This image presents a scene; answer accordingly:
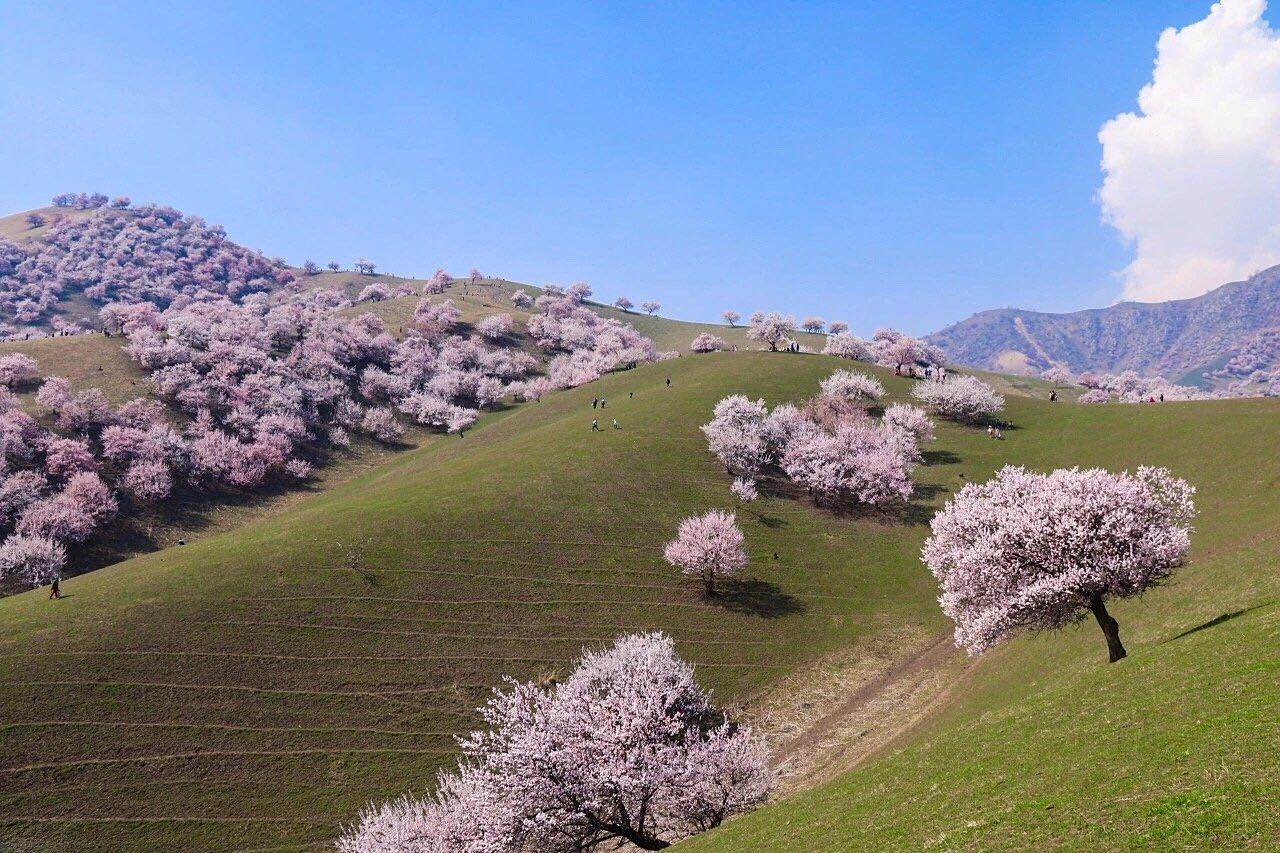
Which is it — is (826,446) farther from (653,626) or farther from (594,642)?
(594,642)

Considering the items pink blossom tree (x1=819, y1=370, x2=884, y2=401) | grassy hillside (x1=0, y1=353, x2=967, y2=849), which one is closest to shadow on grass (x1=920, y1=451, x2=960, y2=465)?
grassy hillside (x1=0, y1=353, x2=967, y2=849)

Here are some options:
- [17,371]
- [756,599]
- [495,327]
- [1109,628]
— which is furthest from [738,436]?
[495,327]

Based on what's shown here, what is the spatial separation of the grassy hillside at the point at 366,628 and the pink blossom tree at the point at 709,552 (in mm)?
2056

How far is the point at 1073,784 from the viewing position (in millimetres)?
13602

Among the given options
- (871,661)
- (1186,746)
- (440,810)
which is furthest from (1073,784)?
(871,661)

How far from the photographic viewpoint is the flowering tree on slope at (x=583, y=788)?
1031 inches

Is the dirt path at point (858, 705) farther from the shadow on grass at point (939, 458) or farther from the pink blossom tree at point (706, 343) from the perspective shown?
the pink blossom tree at point (706, 343)

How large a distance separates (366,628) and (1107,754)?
140 feet

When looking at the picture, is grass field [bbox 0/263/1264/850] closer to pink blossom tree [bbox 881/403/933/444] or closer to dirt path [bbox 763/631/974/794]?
dirt path [bbox 763/631/974/794]

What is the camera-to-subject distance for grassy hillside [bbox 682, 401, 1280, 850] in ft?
36.0

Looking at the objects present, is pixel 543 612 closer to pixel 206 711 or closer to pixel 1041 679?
pixel 206 711

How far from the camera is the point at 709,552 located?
5344cm

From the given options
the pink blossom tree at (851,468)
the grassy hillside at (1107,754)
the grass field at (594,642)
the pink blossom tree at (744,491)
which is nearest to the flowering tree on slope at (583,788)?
the grass field at (594,642)

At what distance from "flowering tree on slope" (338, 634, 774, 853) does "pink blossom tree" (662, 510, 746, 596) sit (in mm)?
22686
